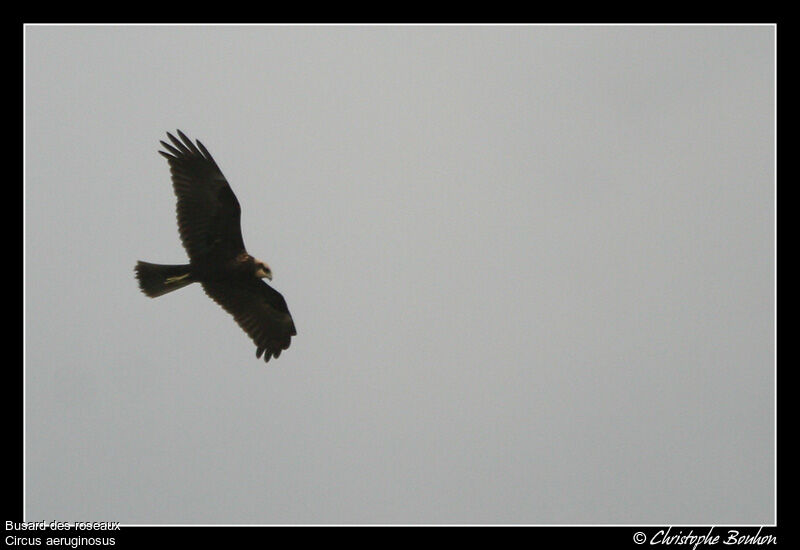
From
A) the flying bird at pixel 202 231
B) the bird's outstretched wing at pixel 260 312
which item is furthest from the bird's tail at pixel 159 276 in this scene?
the bird's outstretched wing at pixel 260 312

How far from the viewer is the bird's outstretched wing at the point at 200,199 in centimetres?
1190

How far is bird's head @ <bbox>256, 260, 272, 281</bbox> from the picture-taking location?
480 inches

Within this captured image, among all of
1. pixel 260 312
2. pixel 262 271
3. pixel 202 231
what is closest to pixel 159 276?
pixel 202 231

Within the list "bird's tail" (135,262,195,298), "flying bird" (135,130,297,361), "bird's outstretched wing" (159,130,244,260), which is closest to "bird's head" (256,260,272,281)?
"flying bird" (135,130,297,361)

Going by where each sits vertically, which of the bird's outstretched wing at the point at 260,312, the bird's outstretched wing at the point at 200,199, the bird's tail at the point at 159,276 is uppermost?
the bird's outstretched wing at the point at 200,199

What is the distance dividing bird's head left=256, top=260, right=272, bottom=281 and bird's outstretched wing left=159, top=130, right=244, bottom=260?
1.49 feet

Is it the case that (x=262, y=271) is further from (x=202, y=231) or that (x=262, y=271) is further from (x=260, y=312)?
(x=260, y=312)

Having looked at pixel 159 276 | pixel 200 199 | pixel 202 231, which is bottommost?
pixel 159 276

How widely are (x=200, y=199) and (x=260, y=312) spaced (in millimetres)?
2091

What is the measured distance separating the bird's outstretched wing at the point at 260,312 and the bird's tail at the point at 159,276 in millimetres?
778

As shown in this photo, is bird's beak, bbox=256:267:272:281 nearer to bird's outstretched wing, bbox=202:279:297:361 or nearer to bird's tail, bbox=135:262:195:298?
bird's outstretched wing, bbox=202:279:297:361

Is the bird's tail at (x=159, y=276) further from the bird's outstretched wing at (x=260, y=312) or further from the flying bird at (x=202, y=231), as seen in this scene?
the bird's outstretched wing at (x=260, y=312)

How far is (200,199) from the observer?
11992 mm
